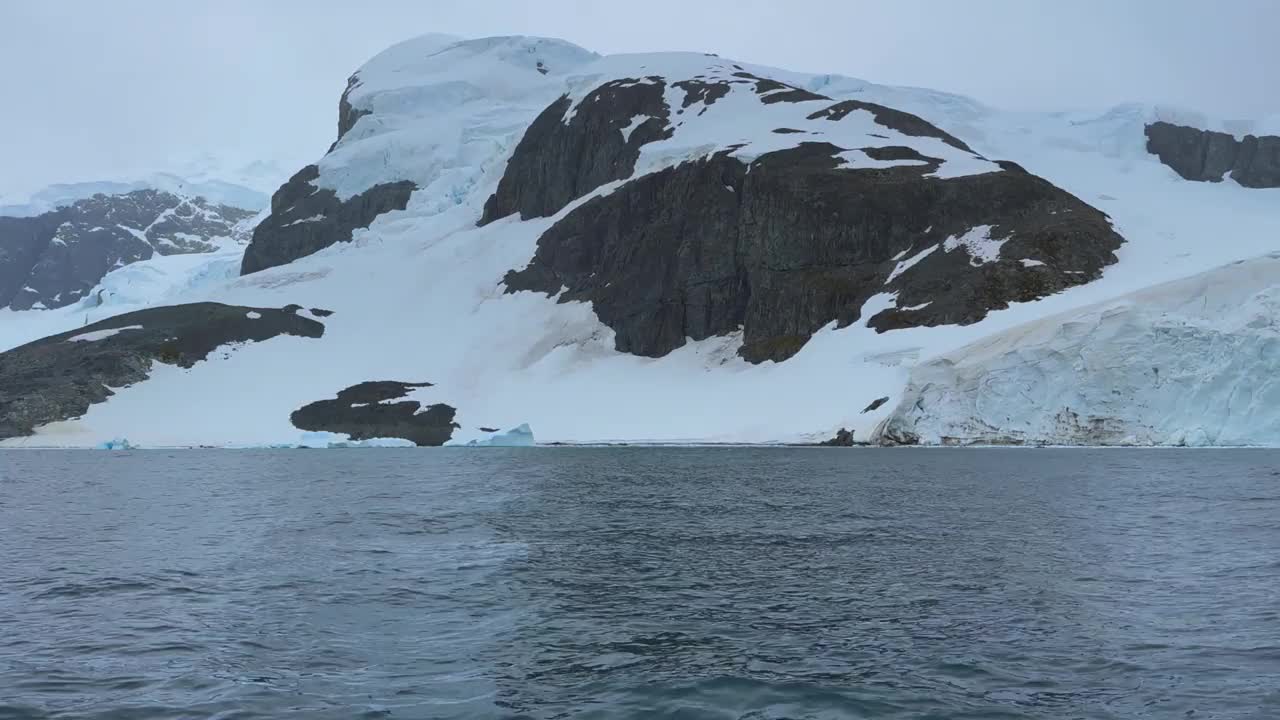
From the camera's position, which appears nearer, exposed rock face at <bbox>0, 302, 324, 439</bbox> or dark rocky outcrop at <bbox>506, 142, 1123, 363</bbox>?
dark rocky outcrop at <bbox>506, 142, 1123, 363</bbox>

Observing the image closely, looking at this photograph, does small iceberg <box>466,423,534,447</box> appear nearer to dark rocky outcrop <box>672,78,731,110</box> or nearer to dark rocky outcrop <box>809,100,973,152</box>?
dark rocky outcrop <box>809,100,973,152</box>

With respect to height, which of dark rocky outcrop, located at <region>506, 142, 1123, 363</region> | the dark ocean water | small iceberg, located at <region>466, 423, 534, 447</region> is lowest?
the dark ocean water

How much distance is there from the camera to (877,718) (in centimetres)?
1238

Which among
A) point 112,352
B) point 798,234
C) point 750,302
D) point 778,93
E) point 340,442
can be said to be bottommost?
point 340,442

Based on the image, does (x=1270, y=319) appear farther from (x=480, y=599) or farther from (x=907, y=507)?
(x=480, y=599)

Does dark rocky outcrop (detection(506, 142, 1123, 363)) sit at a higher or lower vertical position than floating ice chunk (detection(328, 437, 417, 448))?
higher

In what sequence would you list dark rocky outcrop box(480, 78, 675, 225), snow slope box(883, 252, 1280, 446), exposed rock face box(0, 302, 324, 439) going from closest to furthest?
1. snow slope box(883, 252, 1280, 446)
2. exposed rock face box(0, 302, 324, 439)
3. dark rocky outcrop box(480, 78, 675, 225)

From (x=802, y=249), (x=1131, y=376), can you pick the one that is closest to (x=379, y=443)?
(x=802, y=249)

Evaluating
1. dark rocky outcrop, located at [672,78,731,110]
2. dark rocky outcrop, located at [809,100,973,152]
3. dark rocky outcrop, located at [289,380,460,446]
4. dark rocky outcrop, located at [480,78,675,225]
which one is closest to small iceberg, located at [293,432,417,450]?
dark rocky outcrop, located at [289,380,460,446]

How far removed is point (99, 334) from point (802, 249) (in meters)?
97.3

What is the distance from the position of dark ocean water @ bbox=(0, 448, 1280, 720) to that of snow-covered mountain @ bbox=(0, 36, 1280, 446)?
27.7 m

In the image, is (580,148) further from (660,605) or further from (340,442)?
(660,605)

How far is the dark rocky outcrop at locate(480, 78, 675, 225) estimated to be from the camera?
6127 inches

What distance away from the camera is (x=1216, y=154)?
165000mm
